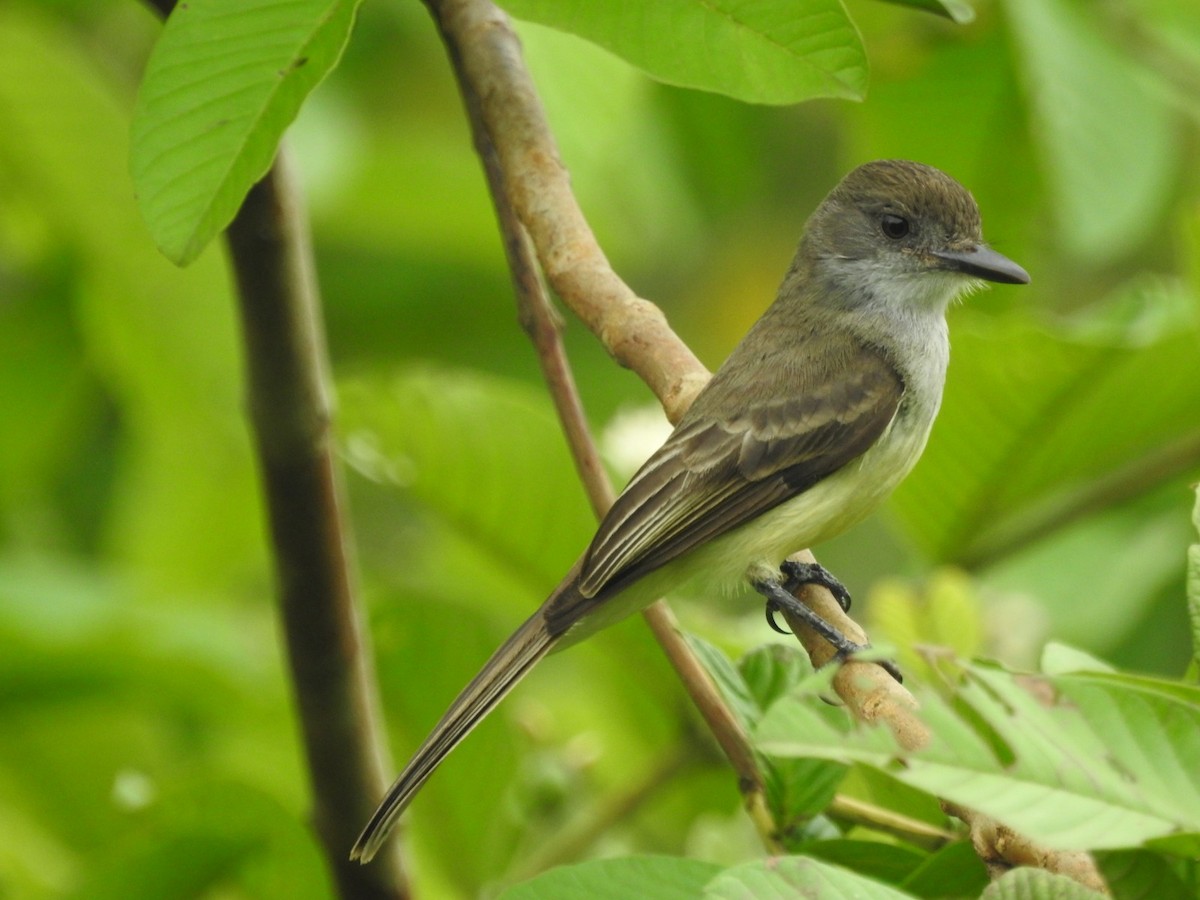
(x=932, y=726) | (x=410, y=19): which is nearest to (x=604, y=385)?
(x=410, y=19)

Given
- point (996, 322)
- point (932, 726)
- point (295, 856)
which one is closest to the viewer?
point (932, 726)

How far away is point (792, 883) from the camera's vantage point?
4.80 ft

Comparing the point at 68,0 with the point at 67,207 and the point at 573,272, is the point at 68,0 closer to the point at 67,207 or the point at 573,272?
the point at 67,207

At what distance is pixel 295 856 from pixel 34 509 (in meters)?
2.00

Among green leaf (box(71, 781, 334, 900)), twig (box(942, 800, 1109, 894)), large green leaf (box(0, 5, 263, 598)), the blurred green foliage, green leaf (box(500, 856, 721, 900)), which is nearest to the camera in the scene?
twig (box(942, 800, 1109, 894))

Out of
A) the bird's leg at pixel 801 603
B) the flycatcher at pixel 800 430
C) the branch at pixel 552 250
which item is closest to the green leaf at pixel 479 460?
the flycatcher at pixel 800 430

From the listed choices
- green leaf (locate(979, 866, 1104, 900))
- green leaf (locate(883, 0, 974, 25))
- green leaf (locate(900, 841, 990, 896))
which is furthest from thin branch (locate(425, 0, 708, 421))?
green leaf (locate(979, 866, 1104, 900))

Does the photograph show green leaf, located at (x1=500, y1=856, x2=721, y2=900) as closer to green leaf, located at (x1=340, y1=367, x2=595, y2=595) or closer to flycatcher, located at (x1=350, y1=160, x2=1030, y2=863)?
flycatcher, located at (x1=350, y1=160, x2=1030, y2=863)

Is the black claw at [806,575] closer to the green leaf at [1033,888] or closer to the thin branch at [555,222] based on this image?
the thin branch at [555,222]

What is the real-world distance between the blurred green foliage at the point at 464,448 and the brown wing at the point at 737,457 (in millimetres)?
203

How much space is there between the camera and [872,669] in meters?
1.85

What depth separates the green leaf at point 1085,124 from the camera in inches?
131

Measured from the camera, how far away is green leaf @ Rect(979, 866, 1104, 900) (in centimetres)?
143

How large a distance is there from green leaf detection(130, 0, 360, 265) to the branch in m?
0.47
